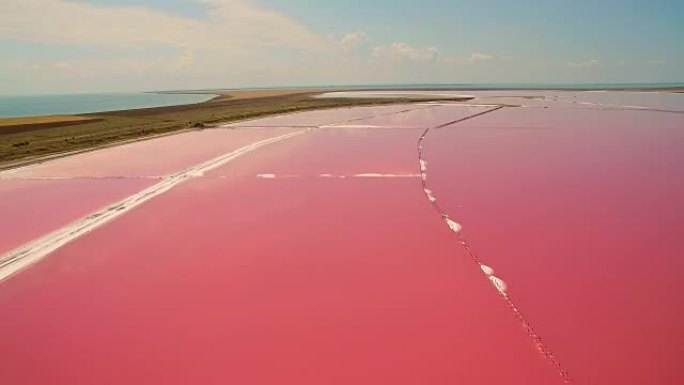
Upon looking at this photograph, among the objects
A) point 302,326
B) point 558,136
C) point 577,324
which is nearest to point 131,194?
point 302,326

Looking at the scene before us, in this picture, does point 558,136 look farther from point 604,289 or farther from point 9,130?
point 9,130

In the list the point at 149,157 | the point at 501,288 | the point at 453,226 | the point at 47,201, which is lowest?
the point at 501,288

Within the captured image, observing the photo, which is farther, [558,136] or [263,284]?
[558,136]

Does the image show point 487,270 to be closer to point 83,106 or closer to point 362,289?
point 362,289

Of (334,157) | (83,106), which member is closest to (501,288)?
(334,157)

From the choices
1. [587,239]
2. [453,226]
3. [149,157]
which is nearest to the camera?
[587,239]

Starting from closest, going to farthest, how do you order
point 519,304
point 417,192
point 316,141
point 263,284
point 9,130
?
point 519,304 < point 263,284 < point 417,192 < point 316,141 < point 9,130

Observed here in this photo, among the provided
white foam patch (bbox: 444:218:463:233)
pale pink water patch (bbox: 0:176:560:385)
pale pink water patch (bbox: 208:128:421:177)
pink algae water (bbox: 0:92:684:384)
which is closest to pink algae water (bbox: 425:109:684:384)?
pink algae water (bbox: 0:92:684:384)
